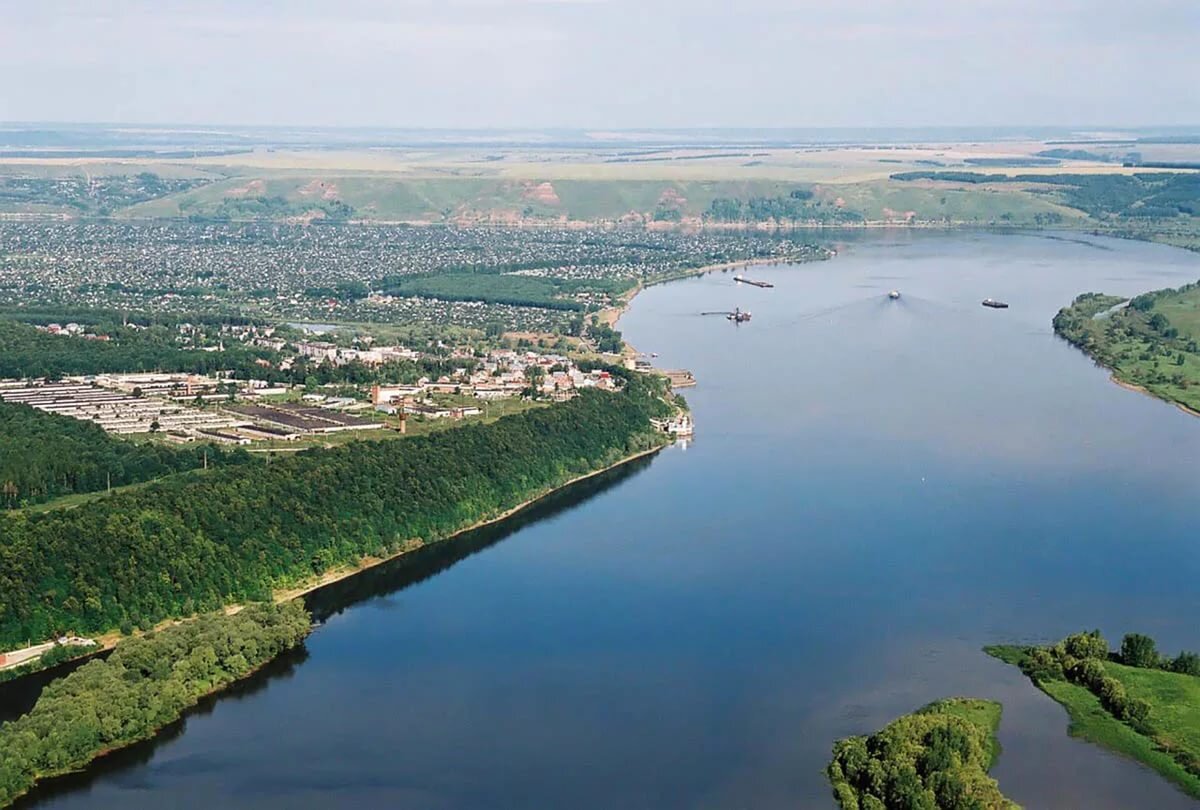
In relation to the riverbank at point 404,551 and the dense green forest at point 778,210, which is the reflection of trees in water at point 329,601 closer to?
the riverbank at point 404,551

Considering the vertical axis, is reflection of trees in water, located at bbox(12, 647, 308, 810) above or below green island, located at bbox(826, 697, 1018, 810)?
below

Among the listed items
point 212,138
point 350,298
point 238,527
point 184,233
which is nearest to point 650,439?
point 238,527

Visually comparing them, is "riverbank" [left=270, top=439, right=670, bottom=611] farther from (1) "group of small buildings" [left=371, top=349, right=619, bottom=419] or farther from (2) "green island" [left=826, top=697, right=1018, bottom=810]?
(2) "green island" [left=826, top=697, right=1018, bottom=810]

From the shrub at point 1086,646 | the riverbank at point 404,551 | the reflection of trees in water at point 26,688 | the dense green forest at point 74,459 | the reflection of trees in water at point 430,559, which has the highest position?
the dense green forest at point 74,459

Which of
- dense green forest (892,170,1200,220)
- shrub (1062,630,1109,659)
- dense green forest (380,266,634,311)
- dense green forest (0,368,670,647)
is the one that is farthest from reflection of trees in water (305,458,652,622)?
dense green forest (892,170,1200,220)

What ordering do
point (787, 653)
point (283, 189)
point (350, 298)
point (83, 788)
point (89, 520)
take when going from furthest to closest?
point (283, 189) < point (350, 298) < point (89, 520) < point (787, 653) < point (83, 788)

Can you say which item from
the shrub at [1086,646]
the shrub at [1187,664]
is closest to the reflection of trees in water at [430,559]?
the shrub at [1086,646]

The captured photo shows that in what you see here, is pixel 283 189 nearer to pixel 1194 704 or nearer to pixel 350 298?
pixel 350 298
